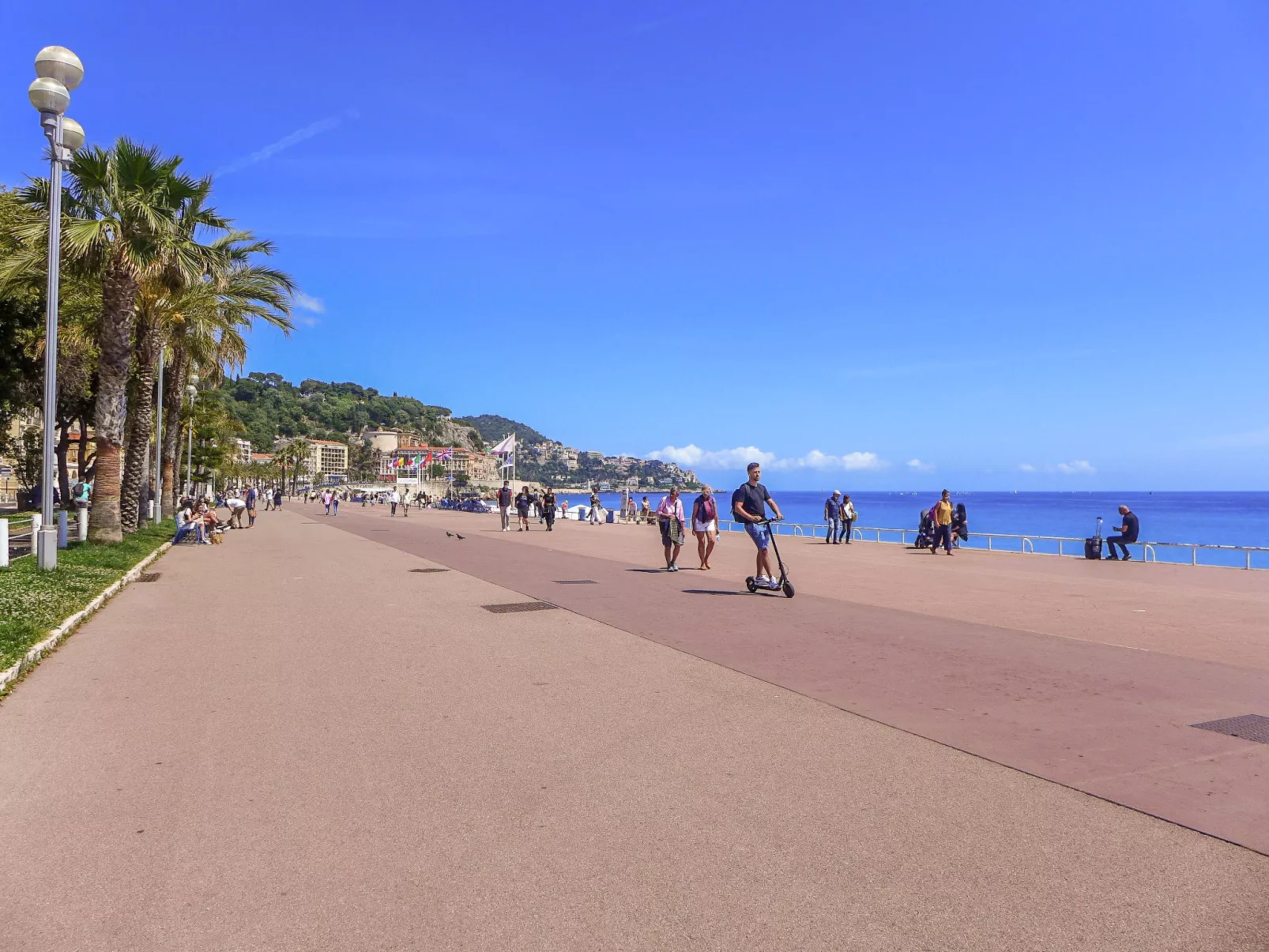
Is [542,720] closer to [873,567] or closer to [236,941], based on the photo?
[236,941]

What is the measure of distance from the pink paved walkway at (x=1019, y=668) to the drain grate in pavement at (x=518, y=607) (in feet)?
1.34

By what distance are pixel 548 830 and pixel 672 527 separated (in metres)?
13.3

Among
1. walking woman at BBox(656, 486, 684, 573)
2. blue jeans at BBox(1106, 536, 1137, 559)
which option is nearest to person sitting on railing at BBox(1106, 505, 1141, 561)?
blue jeans at BBox(1106, 536, 1137, 559)

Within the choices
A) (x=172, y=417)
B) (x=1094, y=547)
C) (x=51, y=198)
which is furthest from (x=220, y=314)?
(x=1094, y=547)

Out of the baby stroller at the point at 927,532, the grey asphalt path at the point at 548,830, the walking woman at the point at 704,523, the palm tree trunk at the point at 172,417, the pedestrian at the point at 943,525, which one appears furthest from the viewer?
the palm tree trunk at the point at 172,417

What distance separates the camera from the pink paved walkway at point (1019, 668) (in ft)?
15.8

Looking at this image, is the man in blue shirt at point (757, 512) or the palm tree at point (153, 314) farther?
the palm tree at point (153, 314)

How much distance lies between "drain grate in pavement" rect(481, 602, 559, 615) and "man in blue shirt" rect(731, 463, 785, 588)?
9.60 feet

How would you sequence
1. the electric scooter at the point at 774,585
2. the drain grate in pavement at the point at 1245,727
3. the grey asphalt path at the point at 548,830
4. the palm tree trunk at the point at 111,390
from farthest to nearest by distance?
the palm tree trunk at the point at 111,390, the electric scooter at the point at 774,585, the drain grate in pavement at the point at 1245,727, the grey asphalt path at the point at 548,830

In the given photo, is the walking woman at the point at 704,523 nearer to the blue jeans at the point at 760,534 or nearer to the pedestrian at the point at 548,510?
the blue jeans at the point at 760,534

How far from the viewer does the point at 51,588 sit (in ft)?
36.7

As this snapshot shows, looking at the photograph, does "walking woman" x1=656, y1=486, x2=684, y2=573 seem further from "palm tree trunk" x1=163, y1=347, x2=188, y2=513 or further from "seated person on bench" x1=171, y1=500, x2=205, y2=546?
"palm tree trunk" x1=163, y1=347, x2=188, y2=513

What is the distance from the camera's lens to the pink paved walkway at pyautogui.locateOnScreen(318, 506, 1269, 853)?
482cm

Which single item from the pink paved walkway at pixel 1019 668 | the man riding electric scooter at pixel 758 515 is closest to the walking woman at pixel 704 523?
the pink paved walkway at pixel 1019 668
